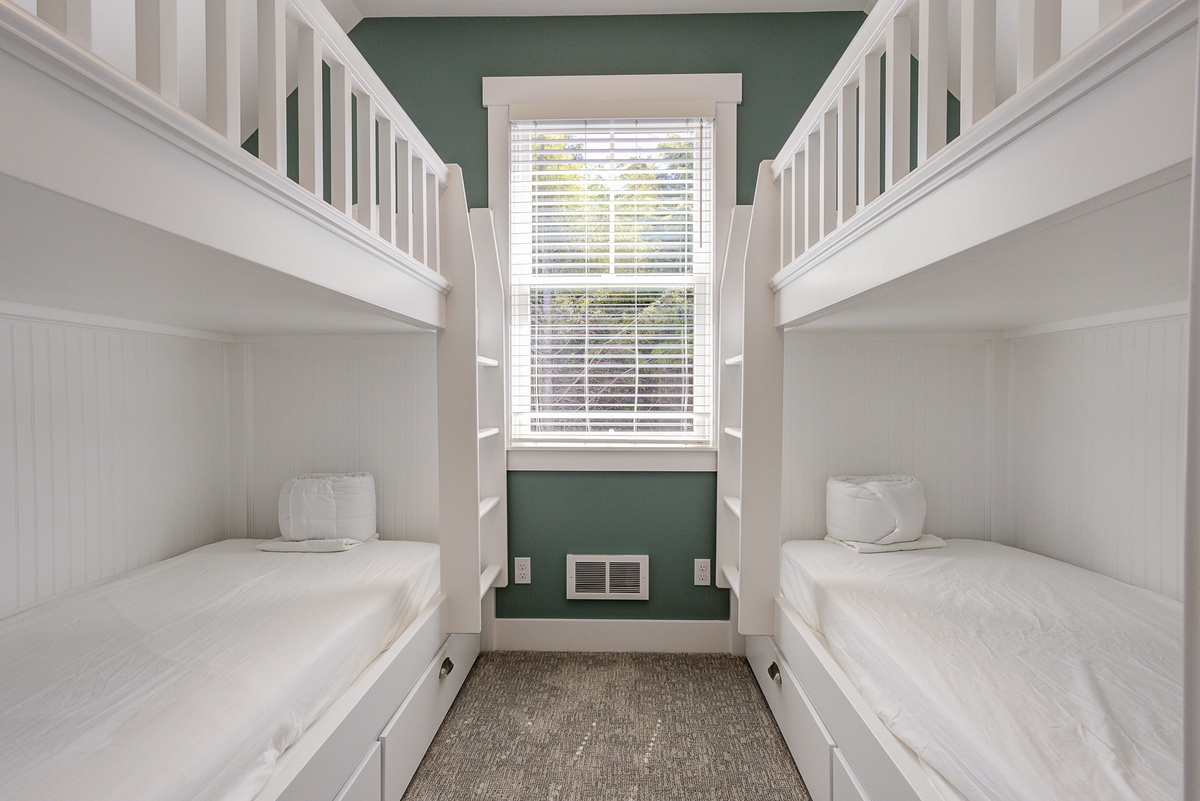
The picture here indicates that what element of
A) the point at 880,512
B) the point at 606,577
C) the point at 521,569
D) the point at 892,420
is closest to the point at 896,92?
the point at 880,512

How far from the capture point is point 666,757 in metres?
1.84

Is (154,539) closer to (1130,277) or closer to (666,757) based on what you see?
(666,757)

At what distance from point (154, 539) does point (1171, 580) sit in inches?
136

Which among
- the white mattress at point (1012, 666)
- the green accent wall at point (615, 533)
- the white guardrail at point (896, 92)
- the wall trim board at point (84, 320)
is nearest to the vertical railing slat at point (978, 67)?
the white guardrail at point (896, 92)

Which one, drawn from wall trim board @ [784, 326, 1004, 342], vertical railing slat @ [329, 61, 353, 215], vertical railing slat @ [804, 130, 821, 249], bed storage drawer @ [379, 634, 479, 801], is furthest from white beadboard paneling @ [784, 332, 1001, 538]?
vertical railing slat @ [329, 61, 353, 215]

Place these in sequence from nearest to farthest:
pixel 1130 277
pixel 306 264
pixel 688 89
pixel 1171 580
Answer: pixel 306 264
pixel 1130 277
pixel 1171 580
pixel 688 89

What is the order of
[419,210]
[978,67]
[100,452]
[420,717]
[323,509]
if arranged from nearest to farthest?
[978,67]
[420,717]
[419,210]
[100,452]
[323,509]

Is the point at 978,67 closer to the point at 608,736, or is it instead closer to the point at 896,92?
the point at 896,92

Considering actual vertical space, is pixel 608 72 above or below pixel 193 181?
above

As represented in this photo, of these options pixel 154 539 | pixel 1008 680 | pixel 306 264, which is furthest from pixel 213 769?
pixel 154 539

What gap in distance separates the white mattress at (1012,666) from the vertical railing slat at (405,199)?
1598 mm

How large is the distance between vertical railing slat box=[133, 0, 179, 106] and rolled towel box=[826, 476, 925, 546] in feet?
7.72

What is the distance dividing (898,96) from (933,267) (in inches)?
14.0

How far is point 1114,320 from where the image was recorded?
204 cm
